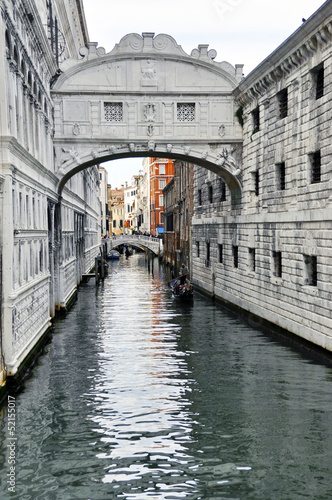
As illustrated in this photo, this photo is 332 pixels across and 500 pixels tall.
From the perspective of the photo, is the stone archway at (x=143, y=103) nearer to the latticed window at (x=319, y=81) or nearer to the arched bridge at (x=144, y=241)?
the latticed window at (x=319, y=81)

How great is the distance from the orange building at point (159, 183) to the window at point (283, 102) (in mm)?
54820

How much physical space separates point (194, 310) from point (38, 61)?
1133 centimetres

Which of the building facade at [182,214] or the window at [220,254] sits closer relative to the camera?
the window at [220,254]

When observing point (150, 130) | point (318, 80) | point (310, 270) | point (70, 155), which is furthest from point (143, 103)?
point (310, 270)

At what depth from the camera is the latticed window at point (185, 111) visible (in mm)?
21453

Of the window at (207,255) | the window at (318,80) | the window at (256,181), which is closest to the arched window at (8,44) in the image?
the window at (318,80)

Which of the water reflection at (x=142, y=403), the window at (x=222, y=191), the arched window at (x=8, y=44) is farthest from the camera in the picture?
the window at (x=222, y=191)

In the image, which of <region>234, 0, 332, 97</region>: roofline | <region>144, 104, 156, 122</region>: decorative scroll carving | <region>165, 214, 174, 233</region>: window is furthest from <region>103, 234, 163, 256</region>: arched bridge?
<region>234, 0, 332, 97</region>: roofline

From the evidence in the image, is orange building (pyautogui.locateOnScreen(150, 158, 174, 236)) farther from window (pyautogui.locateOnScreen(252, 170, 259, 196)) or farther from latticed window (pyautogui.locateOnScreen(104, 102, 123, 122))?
window (pyautogui.locateOnScreen(252, 170, 259, 196))

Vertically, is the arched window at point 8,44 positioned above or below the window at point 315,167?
above

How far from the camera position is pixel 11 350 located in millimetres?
11680

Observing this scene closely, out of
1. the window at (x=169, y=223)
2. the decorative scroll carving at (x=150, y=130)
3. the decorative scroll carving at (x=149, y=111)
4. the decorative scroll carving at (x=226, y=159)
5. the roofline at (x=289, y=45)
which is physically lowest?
the window at (x=169, y=223)

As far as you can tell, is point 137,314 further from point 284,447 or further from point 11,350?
point 284,447

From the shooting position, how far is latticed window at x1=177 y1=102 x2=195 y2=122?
21.5 metres
